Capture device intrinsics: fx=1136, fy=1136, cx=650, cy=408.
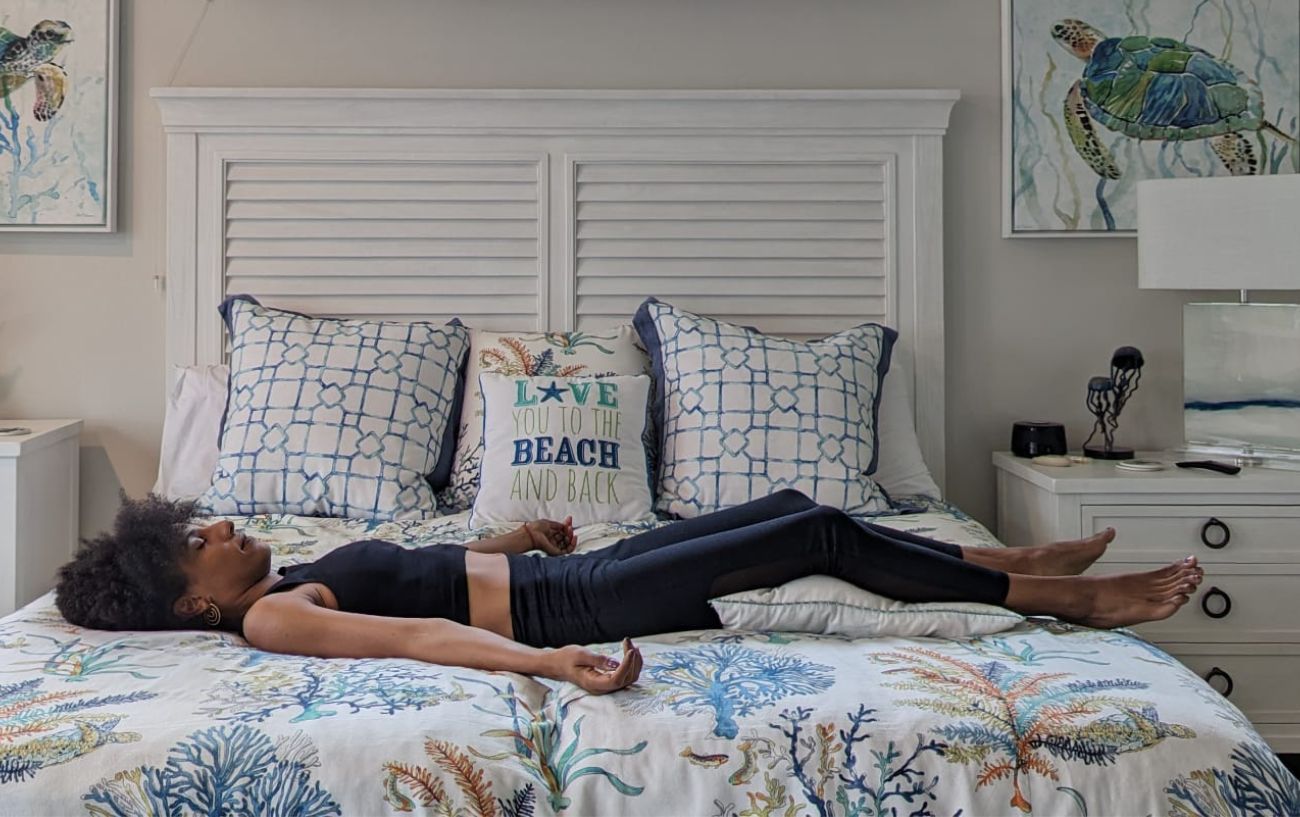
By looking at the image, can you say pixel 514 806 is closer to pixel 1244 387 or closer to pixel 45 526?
pixel 45 526

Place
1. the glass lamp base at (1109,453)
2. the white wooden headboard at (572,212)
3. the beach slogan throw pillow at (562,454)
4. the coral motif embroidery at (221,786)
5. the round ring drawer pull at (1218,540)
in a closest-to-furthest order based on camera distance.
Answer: the coral motif embroidery at (221,786) → the beach slogan throw pillow at (562,454) → the round ring drawer pull at (1218,540) → the glass lamp base at (1109,453) → the white wooden headboard at (572,212)

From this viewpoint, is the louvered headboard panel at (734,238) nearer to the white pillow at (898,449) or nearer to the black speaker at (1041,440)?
the white pillow at (898,449)

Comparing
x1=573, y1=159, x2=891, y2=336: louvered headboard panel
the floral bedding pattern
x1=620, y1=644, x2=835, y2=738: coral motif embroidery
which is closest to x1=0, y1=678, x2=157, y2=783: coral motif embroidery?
the floral bedding pattern

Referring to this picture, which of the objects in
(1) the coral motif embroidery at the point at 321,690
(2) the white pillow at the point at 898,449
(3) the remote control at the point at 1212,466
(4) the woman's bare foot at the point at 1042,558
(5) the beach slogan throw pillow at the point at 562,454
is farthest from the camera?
(2) the white pillow at the point at 898,449

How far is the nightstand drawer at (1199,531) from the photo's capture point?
8.07ft

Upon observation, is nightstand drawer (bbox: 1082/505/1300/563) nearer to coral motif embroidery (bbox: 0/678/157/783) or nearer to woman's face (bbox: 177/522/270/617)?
woman's face (bbox: 177/522/270/617)

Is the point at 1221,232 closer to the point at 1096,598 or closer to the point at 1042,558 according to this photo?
the point at 1042,558

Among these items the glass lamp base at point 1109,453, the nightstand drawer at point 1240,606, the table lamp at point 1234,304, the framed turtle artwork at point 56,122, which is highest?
Answer: the framed turtle artwork at point 56,122

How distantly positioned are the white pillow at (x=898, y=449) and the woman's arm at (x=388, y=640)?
1.31 meters

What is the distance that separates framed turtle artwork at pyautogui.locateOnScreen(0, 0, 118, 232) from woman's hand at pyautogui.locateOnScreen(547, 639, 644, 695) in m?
2.05

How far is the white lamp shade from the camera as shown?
8.40ft

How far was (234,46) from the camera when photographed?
2.91 m

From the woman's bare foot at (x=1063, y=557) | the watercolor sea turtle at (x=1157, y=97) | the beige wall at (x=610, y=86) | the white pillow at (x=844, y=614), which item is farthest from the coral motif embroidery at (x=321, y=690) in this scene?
the watercolor sea turtle at (x=1157, y=97)

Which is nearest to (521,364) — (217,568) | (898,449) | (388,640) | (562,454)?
(562,454)
